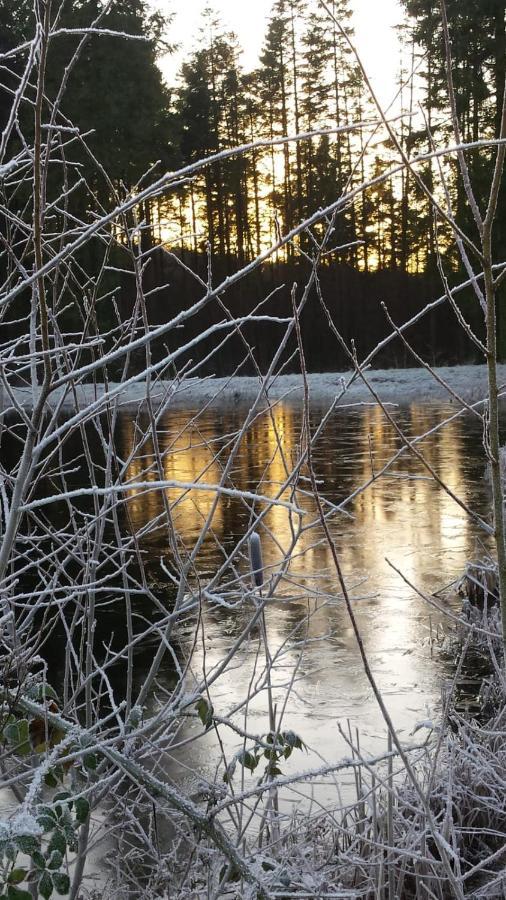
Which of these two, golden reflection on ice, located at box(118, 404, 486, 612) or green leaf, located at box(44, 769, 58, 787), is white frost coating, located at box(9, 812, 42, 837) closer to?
green leaf, located at box(44, 769, 58, 787)

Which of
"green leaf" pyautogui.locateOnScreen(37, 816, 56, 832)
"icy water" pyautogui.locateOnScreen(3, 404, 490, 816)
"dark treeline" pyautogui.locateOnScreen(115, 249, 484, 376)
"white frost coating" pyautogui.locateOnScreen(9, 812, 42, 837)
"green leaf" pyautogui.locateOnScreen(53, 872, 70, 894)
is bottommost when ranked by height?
"icy water" pyautogui.locateOnScreen(3, 404, 490, 816)

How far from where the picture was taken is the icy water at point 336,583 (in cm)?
481

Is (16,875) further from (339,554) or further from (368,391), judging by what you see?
(368,391)

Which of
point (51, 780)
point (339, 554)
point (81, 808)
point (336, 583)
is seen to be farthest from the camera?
point (339, 554)

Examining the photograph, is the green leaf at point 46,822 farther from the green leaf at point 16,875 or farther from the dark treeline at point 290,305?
the dark treeline at point 290,305

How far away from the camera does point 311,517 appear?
404 inches

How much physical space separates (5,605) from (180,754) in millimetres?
3149

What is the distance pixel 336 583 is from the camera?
7.66 metres

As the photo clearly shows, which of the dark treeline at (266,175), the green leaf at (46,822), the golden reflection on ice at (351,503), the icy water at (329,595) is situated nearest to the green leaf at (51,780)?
the icy water at (329,595)

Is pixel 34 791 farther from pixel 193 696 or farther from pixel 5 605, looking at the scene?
pixel 193 696

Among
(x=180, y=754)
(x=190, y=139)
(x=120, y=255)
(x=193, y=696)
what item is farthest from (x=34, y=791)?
(x=190, y=139)

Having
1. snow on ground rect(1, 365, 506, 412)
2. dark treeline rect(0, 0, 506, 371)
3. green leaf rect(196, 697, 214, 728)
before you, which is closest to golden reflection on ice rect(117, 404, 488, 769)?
green leaf rect(196, 697, 214, 728)

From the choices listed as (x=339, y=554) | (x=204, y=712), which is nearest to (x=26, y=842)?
(x=204, y=712)

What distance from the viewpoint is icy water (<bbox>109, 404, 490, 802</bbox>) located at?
4.81m
